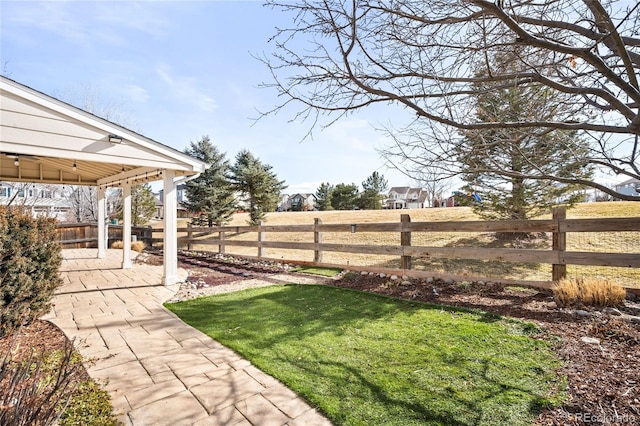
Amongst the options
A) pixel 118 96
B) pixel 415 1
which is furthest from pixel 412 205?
pixel 415 1

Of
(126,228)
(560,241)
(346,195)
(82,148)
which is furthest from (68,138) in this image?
(346,195)

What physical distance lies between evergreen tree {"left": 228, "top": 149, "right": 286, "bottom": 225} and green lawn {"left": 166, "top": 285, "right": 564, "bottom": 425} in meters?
14.4

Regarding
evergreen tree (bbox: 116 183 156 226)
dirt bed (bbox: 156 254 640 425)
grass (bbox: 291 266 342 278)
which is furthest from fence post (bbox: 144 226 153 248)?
grass (bbox: 291 266 342 278)

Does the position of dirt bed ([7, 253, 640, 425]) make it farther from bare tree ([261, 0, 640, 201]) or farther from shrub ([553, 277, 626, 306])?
bare tree ([261, 0, 640, 201])

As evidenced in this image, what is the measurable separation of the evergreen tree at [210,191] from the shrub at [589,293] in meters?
16.0

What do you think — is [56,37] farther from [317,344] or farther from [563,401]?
[563,401]

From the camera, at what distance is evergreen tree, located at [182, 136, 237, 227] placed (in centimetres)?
→ 1695

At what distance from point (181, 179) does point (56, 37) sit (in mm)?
3636

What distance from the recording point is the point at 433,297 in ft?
15.8

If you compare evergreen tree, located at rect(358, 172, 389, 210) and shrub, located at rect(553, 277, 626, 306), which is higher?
evergreen tree, located at rect(358, 172, 389, 210)

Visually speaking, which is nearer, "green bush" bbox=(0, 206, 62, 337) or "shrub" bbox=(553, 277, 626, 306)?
"green bush" bbox=(0, 206, 62, 337)

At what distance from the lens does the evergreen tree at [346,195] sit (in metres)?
33.7

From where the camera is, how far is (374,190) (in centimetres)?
3166

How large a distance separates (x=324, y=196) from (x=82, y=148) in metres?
31.7
